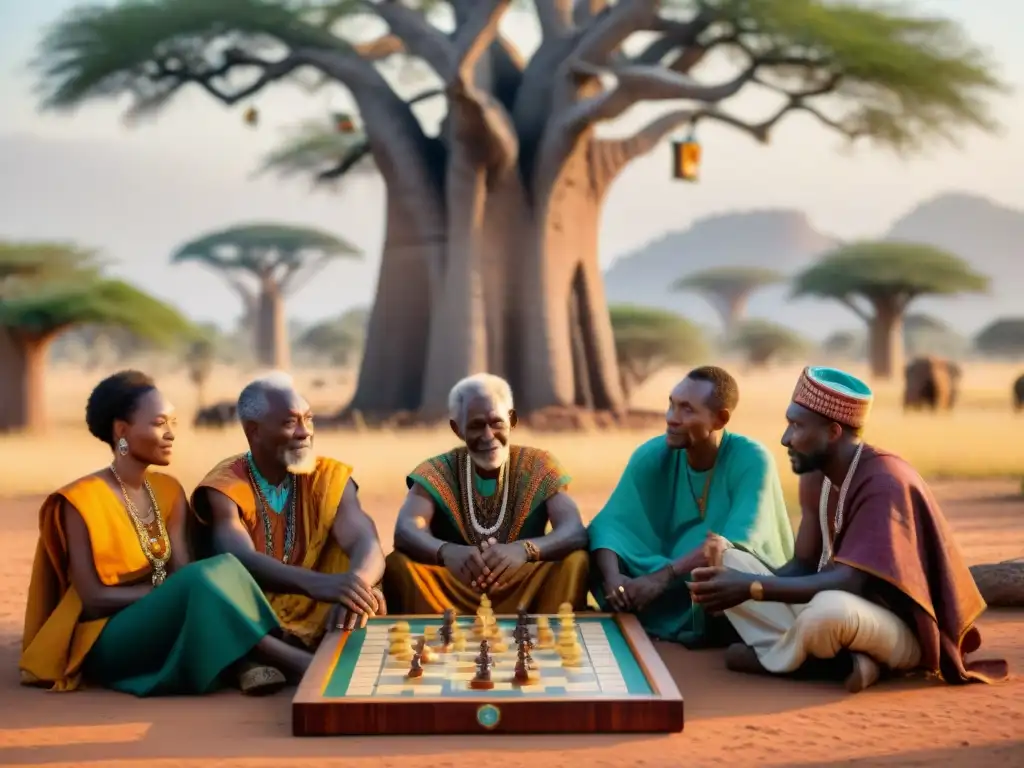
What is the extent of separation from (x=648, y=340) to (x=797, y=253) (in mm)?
A: 134550

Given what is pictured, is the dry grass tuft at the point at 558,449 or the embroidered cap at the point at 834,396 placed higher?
the embroidered cap at the point at 834,396

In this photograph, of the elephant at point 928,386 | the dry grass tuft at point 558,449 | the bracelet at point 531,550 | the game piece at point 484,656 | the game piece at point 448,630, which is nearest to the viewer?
the game piece at point 484,656

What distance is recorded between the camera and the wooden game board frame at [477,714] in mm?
4668

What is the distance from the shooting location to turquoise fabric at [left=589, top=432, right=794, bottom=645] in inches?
248

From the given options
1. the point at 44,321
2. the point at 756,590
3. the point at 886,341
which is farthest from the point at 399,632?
the point at 886,341

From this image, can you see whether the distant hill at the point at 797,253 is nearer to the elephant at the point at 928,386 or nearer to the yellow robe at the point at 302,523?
the elephant at the point at 928,386

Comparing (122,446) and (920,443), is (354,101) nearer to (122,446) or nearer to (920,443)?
(920,443)

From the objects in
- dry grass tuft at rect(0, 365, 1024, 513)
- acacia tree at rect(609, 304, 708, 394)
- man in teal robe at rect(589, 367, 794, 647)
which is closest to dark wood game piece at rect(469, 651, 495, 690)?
man in teal robe at rect(589, 367, 794, 647)

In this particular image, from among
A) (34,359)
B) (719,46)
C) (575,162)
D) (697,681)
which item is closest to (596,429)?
(575,162)

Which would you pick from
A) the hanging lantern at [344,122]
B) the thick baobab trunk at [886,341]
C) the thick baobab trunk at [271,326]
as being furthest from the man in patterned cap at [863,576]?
the thick baobab trunk at [271,326]

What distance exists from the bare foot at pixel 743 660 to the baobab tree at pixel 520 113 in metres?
11.2

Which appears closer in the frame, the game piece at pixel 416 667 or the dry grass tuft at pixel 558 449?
the game piece at pixel 416 667

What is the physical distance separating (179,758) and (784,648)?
2.34 m

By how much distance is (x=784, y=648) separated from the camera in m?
5.57
